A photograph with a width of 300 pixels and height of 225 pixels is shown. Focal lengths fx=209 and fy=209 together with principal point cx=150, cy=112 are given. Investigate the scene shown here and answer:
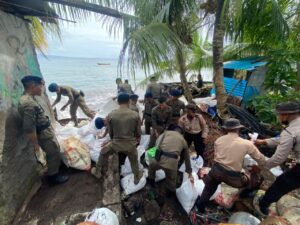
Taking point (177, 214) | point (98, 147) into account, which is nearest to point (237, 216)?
point (177, 214)

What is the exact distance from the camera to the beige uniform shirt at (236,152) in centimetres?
263

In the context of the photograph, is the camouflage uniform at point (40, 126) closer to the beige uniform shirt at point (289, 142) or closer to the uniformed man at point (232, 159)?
the uniformed man at point (232, 159)

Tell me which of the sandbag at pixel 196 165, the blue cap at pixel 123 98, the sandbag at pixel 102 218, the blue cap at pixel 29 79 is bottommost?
the sandbag at pixel 196 165

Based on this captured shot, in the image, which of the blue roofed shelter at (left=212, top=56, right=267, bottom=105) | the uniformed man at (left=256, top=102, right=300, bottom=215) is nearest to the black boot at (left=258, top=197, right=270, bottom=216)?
the uniformed man at (left=256, top=102, right=300, bottom=215)

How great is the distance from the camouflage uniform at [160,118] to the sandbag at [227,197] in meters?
1.70

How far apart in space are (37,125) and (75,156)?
98 cm

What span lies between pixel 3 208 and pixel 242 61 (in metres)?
9.06

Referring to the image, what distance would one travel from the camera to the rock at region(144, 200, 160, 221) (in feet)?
10.0

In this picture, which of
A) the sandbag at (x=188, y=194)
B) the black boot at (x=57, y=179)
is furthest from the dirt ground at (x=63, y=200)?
the sandbag at (x=188, y=194)

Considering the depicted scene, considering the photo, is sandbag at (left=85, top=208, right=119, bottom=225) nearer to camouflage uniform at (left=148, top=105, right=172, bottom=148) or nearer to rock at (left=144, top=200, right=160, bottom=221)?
rock at (left=144, top=200, right=160, bottom=221)

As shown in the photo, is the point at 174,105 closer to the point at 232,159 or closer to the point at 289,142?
the point at 232,159

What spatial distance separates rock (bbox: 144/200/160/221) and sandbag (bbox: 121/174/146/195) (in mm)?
322

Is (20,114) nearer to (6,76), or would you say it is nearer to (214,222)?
(6,76)

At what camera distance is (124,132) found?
10.9 ft
